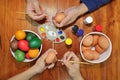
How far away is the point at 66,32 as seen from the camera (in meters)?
1.12

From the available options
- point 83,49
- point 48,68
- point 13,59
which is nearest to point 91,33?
point 83,49

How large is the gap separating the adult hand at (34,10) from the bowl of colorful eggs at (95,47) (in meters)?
0.21

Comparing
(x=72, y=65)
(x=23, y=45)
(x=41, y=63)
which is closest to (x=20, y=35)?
(x=23, y=45)

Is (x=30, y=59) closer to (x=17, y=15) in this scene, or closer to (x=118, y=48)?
(x=17, y=15)

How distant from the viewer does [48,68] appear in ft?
3.61

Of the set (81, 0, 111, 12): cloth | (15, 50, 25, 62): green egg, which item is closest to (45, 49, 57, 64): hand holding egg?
(15, 50, 25, 62): green egg

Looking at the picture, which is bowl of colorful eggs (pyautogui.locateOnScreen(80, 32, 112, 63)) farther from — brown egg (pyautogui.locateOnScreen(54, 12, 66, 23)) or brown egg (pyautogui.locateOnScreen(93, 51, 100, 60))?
brown egg (pyautogui.locateOnScreen(54, 12, 66, 23))

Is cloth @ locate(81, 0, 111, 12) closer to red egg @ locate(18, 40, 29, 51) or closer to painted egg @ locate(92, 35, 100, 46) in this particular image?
painted egg @ locate(92, 35, 100, 46)

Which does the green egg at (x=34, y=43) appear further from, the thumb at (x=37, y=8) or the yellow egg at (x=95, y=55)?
the yellow egg at (x=95, y=55)

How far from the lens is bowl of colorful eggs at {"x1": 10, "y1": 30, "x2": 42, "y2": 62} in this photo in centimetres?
103

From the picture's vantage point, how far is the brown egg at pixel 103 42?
1.06m

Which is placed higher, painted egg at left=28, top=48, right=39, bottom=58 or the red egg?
the red egg

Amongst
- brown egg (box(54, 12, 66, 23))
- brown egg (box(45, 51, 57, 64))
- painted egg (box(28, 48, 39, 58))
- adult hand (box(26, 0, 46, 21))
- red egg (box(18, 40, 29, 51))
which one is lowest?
brown egg (box(45, 51, 57, 64))

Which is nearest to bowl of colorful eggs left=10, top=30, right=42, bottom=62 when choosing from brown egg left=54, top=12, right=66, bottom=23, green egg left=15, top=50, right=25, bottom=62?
green egg left=15, top=50, right=25, bottom=62
